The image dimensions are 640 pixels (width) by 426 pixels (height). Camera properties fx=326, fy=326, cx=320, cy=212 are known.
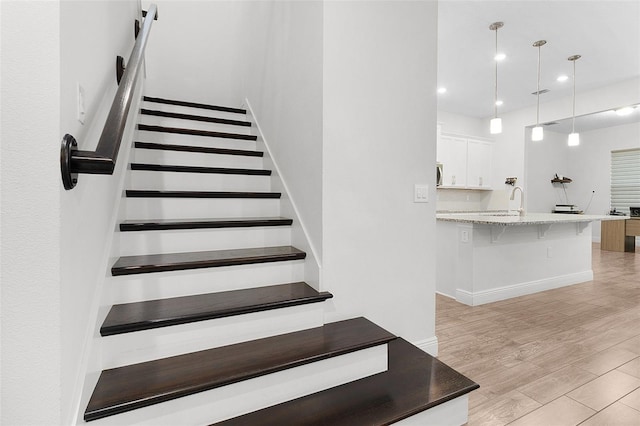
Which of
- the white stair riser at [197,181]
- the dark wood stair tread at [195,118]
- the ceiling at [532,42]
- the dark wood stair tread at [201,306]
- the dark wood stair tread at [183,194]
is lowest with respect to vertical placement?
the dark wood stair tread at [201,306]

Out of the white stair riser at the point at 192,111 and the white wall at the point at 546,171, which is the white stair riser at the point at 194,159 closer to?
the white stair riser at the point at 192,111

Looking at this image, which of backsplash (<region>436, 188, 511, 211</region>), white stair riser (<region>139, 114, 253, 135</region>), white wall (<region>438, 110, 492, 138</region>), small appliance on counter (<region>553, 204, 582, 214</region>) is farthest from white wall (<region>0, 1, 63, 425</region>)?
small appliance on counter (<region>553, 204, 582, 214</region>)

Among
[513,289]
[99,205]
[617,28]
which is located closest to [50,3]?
[99,205]

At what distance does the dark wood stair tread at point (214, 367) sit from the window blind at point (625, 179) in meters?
9.13

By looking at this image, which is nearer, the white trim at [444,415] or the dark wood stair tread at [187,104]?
the white trim at [444,415]

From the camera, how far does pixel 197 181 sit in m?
2.51

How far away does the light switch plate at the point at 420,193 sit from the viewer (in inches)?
85.4

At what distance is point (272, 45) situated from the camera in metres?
2.89

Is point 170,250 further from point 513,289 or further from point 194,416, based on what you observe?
point 513,289

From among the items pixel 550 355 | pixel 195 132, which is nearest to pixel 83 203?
pixel 195 132

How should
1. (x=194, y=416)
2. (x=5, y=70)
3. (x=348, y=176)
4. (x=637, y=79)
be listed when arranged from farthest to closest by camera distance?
(x=637, y=79) < (x=348, y=176) < (x=194, y=416) < (x=5, y=70)

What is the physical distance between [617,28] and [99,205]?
18.6 feet

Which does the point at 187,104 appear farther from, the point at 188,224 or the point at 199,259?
the point at 199,259

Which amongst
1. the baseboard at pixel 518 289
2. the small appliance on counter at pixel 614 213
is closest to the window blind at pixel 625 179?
the small appliance on counter at pixel 614 213
